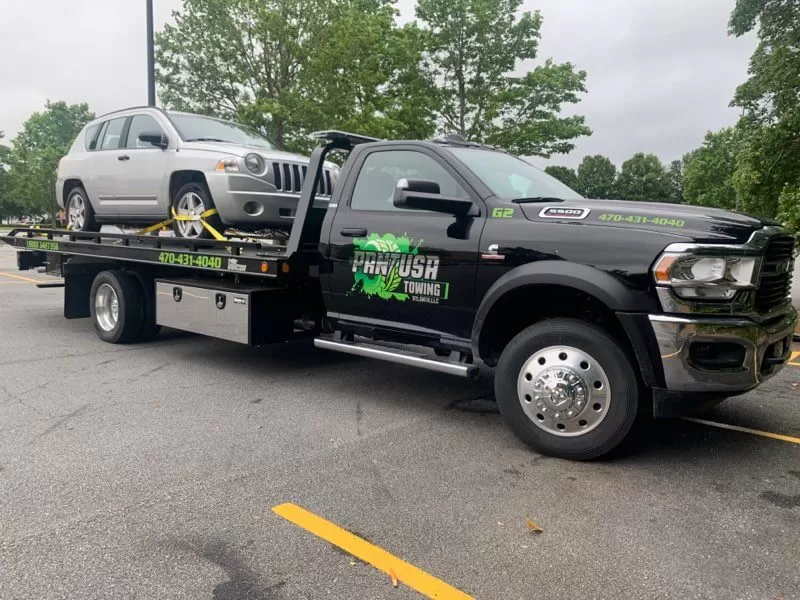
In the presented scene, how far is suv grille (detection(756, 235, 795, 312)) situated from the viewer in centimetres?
376

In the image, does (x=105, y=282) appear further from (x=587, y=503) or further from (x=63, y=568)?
(x=587, y=503)

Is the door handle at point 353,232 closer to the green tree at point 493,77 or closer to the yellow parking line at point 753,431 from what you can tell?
the yellow parking line at point 753,431

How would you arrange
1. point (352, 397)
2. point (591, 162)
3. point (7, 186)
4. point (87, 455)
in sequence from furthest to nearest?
point (591, 162), point (7, 186), point (352, 397), point (87, 455)

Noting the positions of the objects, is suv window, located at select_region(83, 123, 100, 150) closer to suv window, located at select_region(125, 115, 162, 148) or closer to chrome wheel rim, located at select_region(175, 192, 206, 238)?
suv window, located at select_region(125, 115, 162, 148)

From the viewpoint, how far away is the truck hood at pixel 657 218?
3602mm

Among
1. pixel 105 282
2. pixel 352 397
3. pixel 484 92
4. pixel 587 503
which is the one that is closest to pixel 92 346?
pixel 105 282

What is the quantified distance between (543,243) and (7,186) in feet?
233

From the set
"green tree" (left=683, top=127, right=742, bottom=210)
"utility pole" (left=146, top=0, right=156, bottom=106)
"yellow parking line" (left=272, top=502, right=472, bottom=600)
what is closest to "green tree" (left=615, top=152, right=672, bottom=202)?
"green tree" (left=683, top=127, right=742, bottom=210)

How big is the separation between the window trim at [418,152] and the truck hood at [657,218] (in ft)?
1.47

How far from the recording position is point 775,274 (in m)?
3.89

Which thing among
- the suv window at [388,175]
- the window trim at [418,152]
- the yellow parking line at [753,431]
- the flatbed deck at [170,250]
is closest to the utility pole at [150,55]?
the flatbed deck at [170,250]

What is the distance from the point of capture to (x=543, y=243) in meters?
4.04

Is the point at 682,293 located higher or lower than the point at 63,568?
higher

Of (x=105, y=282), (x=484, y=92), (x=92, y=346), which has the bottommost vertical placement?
(x=92, y=346)
